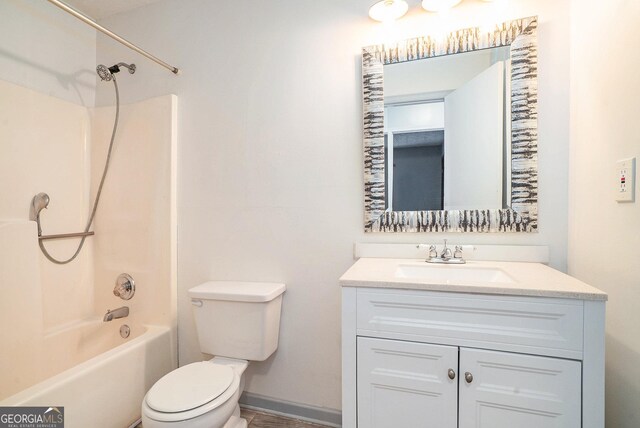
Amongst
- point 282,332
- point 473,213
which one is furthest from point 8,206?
point 473,213

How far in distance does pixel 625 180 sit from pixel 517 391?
763 mm

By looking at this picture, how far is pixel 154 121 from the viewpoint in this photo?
1.83 meters

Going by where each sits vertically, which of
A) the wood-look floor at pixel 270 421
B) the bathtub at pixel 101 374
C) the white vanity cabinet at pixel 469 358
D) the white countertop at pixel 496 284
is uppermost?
the white countertop at pixel 496 284

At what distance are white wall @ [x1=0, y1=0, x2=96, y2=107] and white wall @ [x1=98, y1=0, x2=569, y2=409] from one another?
22.7 inches

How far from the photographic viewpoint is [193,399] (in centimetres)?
112

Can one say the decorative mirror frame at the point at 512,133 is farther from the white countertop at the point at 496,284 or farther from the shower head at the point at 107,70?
the shower head at the point at 107,70

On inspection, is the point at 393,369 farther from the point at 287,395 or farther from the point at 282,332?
the point at 287,395

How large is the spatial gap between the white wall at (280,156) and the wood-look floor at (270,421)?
106mm

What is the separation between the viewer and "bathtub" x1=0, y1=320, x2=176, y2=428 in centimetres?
116

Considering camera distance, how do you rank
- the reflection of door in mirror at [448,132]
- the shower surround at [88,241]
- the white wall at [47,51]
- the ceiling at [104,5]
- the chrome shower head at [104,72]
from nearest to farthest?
1. the reflection of door in mirror at [448,132]
2. the shower surround at [88,241]
3. the white wall at [47,51]
4. the chrome shower head at [104,72]
5. the ceiling at [104,5]

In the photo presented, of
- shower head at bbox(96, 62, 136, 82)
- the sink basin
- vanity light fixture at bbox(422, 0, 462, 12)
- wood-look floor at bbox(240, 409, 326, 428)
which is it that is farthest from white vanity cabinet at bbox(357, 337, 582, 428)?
shower head at bbox(96, 62, 136, 82)

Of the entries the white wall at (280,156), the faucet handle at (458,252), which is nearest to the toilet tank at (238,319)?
the white wall at (280,156)

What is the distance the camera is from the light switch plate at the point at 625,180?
0.91 metres

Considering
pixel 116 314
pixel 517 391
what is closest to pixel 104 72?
pixel 116 314
